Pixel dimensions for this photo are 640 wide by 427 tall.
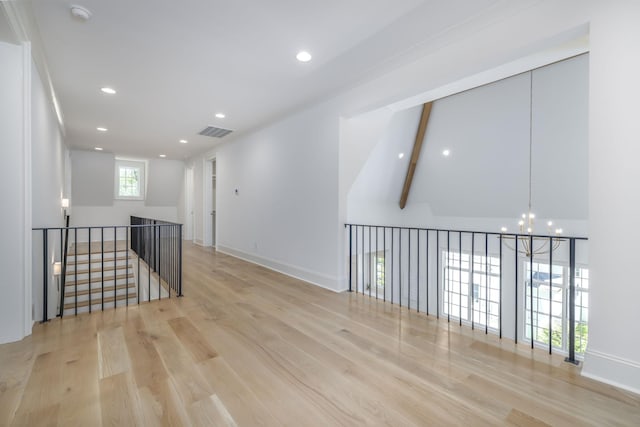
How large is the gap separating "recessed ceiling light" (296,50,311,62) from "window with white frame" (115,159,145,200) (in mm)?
8365

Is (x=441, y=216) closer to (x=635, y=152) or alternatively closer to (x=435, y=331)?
(x=435, y=331)

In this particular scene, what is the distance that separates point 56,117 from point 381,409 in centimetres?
619

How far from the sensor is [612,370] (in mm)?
1772

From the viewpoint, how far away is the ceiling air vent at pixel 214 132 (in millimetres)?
5629

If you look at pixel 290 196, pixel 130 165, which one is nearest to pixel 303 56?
pixel 290 196

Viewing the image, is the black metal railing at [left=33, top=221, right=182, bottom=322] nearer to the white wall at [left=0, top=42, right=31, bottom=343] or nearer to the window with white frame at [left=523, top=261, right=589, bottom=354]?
the white wall at [left=0, top=42, right=31, bottom=343]

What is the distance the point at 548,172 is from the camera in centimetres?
488

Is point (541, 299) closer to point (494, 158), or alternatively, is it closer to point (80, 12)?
point (494, 158)

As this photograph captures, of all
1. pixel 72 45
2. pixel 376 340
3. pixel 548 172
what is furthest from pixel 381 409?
pixel 548 172

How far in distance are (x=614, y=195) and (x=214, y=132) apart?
593 cm

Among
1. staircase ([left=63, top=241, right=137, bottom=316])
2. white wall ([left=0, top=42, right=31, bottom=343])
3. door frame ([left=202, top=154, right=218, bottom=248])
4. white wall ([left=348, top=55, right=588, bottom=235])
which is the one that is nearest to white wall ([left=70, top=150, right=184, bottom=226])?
door frame ([left=202, top=154, right=218, bottom=248])

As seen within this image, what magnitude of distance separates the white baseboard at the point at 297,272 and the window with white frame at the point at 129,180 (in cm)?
529

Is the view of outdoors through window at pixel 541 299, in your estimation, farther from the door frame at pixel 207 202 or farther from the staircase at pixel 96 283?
the staircase at pixel 96 283

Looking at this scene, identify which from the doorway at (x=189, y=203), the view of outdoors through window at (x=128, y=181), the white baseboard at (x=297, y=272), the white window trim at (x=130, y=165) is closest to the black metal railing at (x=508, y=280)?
the white baseboard at (x=297, y=272)
